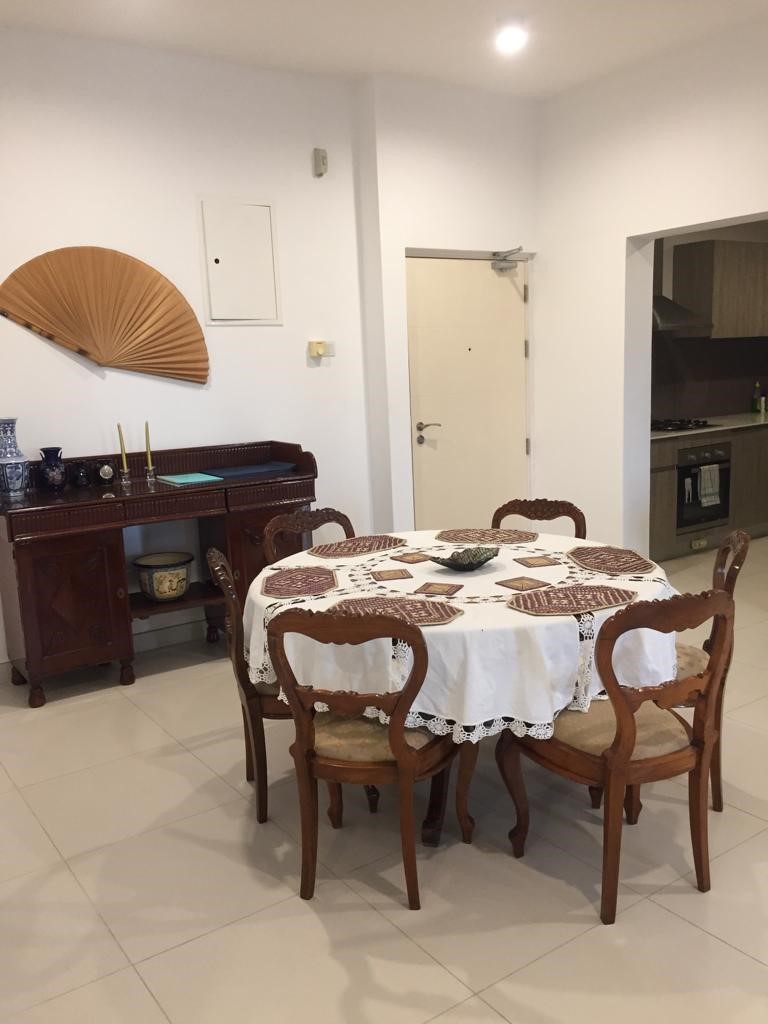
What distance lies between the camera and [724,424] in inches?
238

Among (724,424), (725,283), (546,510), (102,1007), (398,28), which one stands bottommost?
(102,1007)

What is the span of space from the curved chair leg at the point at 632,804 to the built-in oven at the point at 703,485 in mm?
3402

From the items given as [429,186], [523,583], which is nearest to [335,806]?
[523,583]

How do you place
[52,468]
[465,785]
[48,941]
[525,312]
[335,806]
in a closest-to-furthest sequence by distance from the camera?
[48,941]
[465,785]
[335,806]
[52,468]
[525,312]

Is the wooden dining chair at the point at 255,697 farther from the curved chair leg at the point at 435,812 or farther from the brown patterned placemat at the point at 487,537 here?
the brown patterned placemat at the point at 487,537

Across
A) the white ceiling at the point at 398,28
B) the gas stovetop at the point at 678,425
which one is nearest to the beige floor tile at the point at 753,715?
the gas stovetop at the point at 678,425

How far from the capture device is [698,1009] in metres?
Answer: 1.82

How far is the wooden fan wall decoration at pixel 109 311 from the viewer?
3.87m

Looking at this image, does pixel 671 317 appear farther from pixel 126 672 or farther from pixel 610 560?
pixel 126 672

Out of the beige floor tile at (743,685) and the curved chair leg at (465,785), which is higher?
the curved chair leg at (465,785)

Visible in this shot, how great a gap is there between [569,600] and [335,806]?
38.6 inches

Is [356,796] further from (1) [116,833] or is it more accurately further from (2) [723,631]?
(2) [723,631]

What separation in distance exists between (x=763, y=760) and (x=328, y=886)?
1.62 meters

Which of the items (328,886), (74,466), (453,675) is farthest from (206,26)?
(328,886)
